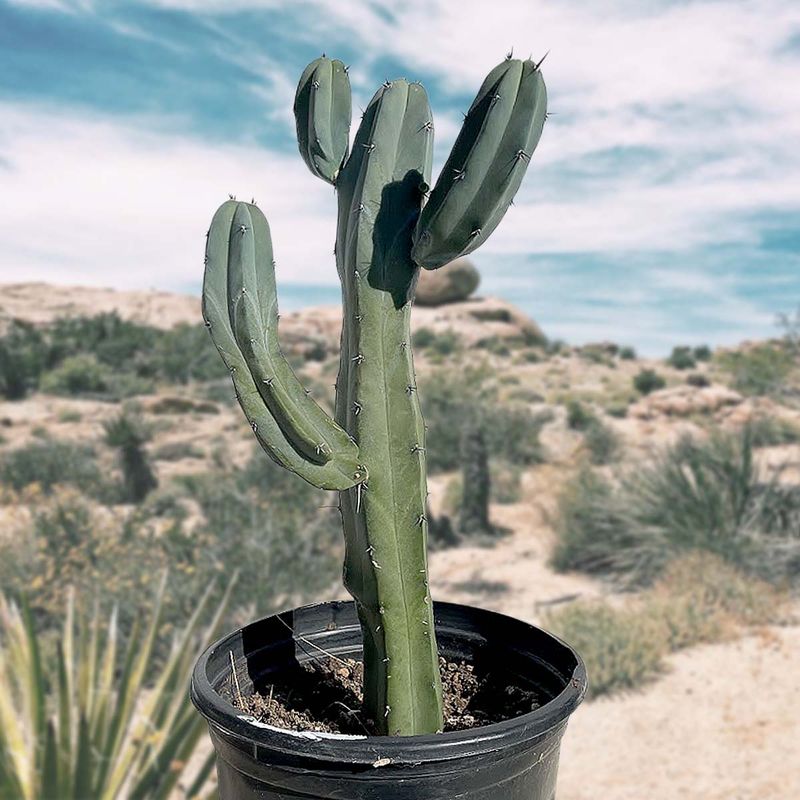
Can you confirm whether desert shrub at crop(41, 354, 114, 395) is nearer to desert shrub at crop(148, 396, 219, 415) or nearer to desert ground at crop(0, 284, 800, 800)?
desert ground at crop(0, 284, 800, 800)

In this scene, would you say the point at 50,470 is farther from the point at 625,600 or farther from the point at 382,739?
the point at 382,739

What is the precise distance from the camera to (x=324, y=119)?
5.29 ft

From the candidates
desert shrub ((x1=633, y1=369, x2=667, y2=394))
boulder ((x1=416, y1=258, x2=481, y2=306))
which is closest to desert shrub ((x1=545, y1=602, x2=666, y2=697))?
desert shrub ((x1=633, y1=369, x2=667, y2=394))

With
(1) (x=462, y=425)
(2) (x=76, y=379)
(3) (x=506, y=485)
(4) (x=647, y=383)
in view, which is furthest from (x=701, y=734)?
(4) (x=647, y=383)

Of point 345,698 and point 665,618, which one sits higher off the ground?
point 345,698

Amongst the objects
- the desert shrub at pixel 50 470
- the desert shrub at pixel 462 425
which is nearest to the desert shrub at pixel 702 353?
the desert shrub at pixel 462 425

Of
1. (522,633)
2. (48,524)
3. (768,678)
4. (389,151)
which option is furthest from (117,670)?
(389,151)

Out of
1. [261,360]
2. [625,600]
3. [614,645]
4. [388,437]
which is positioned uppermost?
[261,360]

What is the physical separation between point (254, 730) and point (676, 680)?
17.6 feet

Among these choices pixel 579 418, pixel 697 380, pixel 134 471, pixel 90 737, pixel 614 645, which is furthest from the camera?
pixel 697 380

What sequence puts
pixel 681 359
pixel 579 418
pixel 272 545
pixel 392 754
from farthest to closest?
pixel 681 359 < pixel 579 418 < pixel 272 545 < pixel 392 754

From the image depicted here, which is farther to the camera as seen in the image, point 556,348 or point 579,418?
point 556,348

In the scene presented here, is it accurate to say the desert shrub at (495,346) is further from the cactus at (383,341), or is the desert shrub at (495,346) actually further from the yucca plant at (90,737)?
the cactus at (383,341)

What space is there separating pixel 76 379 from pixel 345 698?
68.1 feet
